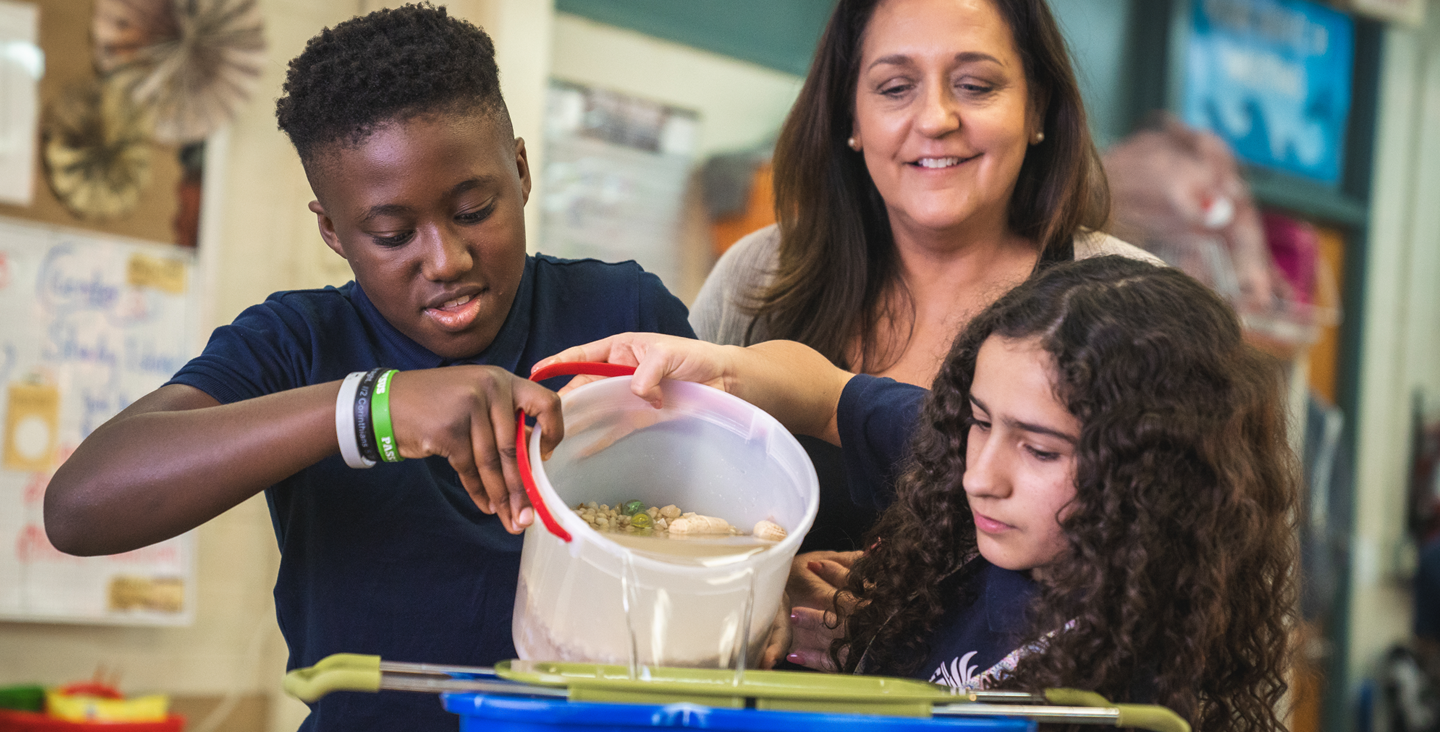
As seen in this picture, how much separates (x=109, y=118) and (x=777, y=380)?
1.79 meters

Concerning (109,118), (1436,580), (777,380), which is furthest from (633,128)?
(1436,580)

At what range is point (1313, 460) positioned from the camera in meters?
3.98

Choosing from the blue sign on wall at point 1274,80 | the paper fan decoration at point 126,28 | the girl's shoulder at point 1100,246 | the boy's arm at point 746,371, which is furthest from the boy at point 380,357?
the blue sign on wall at point 1274,80

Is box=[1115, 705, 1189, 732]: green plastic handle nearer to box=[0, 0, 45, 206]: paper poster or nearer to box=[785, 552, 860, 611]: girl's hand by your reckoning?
box=[785, 552, 860, 611]: girl's hand

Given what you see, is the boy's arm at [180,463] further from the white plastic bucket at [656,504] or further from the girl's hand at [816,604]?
the girl's hand at [816,604]

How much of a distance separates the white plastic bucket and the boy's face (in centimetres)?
16

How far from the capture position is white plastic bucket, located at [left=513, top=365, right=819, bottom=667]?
83cm

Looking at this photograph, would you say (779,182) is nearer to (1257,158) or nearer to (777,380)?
(777,380)

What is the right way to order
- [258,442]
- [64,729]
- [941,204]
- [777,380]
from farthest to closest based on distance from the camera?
[64,729] < [941,204] < [777,380] < [258,442]

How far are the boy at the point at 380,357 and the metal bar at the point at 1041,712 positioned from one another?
36 centimetres

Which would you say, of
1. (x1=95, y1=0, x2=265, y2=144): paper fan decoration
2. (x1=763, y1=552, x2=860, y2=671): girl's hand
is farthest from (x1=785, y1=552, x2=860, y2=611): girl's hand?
(x1=95, y1=0, x2=265, y2=144): paper fan decoration

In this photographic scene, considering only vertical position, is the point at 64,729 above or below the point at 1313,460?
below

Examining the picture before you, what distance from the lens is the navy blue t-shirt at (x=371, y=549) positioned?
103cm

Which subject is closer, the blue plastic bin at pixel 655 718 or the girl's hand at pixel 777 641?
the blue plastic bin at pixel 655 718
